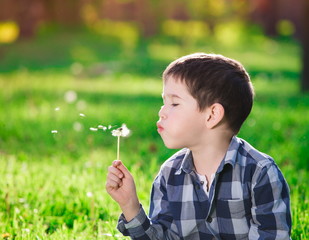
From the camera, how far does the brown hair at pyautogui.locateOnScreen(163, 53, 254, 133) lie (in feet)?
7.85

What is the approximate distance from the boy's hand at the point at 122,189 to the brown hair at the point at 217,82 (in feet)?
1.47

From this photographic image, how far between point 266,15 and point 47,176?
67.3 ft

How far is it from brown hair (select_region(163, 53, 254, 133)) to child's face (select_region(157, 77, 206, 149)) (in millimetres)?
29

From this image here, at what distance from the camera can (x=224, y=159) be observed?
240cm

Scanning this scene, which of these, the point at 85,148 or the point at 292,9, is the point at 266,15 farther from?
the point at 85,148

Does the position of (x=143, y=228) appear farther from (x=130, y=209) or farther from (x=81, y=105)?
(x=81, y=105)

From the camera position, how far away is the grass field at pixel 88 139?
3.21 meters

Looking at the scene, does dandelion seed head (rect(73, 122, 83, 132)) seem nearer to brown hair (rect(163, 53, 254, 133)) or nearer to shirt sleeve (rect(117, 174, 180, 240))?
shirt sleeve (rect(117, 174, 180, 240))

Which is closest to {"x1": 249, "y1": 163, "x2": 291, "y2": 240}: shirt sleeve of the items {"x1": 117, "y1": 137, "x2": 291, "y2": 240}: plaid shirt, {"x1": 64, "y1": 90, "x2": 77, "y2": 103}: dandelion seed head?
{"x1": 117, "y1": 137, "x2": 291, "y2": 240}: plaid shirt

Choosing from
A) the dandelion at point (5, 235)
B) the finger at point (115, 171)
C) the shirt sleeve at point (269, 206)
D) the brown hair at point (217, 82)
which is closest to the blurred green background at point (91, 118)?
the dandelion at point (5, 235)

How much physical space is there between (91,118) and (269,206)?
3806 millimetres

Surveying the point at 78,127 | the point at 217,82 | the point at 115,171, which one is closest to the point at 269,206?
the point at 217,82

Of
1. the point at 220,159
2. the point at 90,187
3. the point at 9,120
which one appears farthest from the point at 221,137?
the point at 9,120

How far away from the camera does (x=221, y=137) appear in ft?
8.19
